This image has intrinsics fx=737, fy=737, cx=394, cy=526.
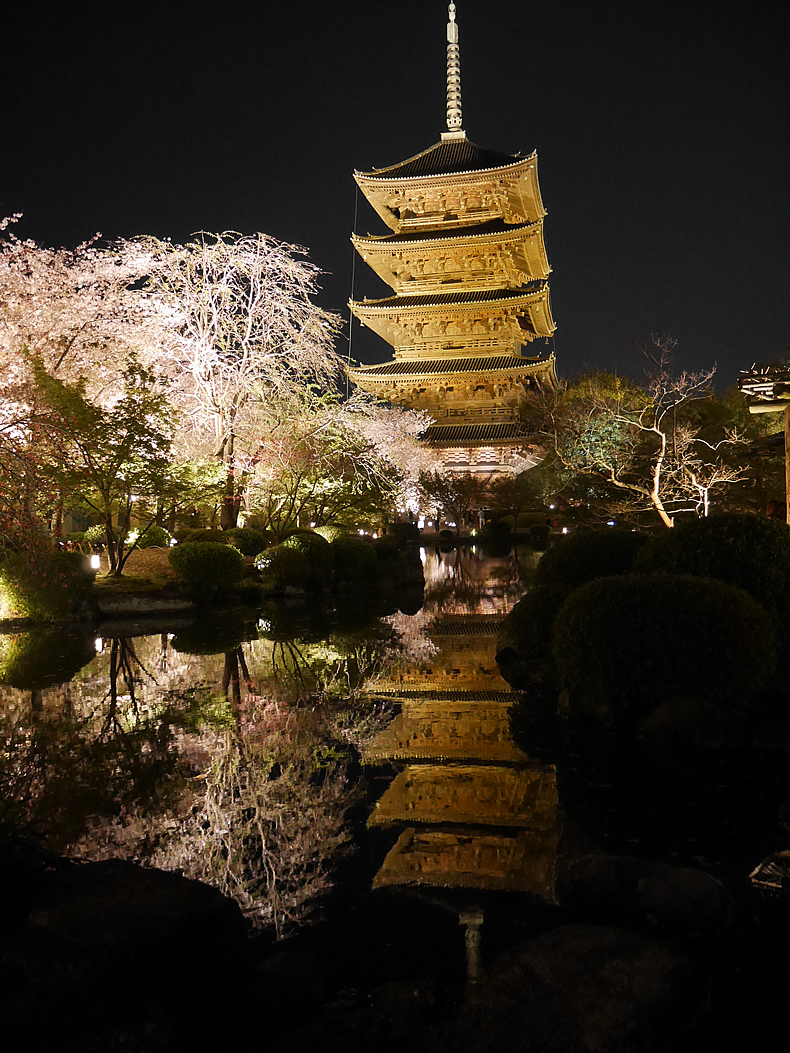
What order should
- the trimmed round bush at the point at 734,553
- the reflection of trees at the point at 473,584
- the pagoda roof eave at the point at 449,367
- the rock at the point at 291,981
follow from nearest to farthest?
the rock at the point at 291,981 → the trimmed round bush at the point at 734,553 → the reflection of trees at the point at 473,584 → the pagoda roof eave at the point at 449,367

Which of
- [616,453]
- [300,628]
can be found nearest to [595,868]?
[300,628]

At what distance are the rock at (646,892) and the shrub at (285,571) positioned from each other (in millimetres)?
15817

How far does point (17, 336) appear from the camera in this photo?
1919 cm

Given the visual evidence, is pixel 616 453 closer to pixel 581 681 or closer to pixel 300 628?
pixel 300 628

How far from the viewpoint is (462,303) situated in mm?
42000

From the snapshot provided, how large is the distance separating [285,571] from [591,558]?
11.4 metres

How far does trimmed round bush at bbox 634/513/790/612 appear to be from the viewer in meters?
7.27

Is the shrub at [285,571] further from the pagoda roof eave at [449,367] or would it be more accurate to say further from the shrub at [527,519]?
the shrub at [527,519]

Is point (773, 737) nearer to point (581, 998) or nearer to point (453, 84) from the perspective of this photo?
point (581, 998)

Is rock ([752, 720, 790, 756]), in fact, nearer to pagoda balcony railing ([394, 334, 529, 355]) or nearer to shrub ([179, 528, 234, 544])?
shrub ([179, 528, 234, 544])

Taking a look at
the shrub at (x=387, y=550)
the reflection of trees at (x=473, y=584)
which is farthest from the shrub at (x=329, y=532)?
the reflection of trees at (x=473, y=584)

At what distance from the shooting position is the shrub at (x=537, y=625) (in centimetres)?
851

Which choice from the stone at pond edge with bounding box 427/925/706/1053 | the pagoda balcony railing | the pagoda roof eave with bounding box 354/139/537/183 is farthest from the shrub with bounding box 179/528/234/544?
the pagoda roof eave with bounding box 354/139/537/183

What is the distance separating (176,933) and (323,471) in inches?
772
